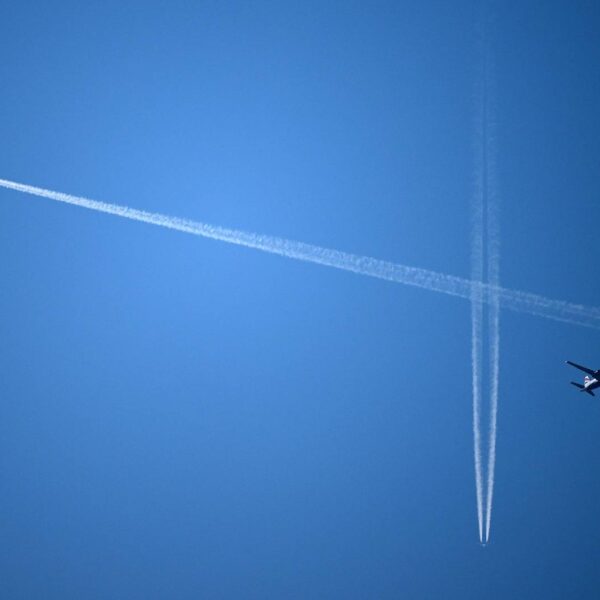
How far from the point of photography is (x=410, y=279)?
92.4 ft

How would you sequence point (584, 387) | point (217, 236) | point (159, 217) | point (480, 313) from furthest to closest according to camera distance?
point (159, 217) < point (217, 236) < point (480, 313) < point (584, 387)

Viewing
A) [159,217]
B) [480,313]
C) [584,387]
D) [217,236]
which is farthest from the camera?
[159,217]

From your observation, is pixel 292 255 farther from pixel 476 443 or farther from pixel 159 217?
pixel 476 443

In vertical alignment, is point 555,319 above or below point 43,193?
below

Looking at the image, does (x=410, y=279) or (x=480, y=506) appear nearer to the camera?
(x=480, y=506)


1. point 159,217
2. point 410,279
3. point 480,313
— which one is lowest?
point 480,313

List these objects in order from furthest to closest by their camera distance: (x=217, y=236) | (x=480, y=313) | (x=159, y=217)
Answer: (x=159, y=217), (x=217, y=236), (x=480, y=313)

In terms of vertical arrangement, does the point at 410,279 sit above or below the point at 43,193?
below

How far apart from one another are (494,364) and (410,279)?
676cm

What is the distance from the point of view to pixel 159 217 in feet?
113

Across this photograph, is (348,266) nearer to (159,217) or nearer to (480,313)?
(480,313)

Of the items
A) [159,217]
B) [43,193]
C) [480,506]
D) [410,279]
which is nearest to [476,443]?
[480,506]

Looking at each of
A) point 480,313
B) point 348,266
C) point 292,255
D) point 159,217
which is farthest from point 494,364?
point 159,217

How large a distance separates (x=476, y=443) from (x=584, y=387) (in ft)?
22.3
